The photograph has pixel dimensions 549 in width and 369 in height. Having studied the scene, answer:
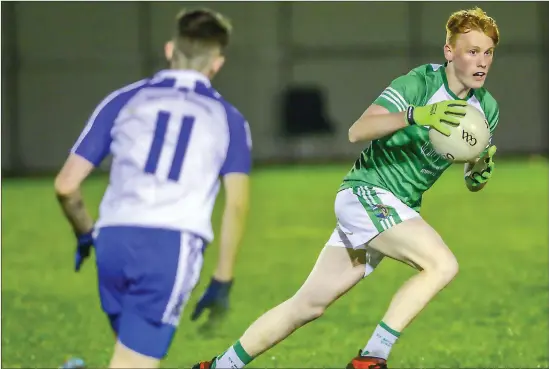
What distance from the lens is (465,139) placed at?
5902 mm

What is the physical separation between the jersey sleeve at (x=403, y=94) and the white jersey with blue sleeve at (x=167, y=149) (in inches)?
45.2

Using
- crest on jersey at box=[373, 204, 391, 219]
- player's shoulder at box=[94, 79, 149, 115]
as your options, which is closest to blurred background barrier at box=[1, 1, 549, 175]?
crest on jersey at box=[373, 204, 391, 219]

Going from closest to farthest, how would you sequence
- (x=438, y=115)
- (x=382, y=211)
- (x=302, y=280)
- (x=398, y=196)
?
(x=438, y=115) → (x=382, y=211) → (x=398, y=196) → (x=302, y=280)

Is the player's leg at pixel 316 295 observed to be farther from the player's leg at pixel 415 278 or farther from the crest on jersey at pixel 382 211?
the player's leg at pixel 415 278

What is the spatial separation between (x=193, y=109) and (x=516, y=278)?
6.93 m

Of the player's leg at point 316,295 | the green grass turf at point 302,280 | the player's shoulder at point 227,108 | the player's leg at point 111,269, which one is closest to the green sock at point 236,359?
the player's leg at point 316,295

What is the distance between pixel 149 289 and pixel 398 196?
5.78 ft

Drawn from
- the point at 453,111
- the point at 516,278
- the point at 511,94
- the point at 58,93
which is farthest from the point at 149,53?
the point at 453,111

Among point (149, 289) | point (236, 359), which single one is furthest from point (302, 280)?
point (149, 289)

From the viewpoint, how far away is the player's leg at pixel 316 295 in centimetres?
615

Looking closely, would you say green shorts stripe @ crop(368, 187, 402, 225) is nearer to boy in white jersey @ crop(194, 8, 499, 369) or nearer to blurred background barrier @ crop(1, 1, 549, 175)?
boy in white jersey @ crop(194, 8, 499, 369)

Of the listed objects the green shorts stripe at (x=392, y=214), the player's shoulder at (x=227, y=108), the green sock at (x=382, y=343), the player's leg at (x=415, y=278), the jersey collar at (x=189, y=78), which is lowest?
the green sock at (x=382, y=343)

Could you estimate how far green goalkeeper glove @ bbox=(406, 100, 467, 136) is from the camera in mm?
5695

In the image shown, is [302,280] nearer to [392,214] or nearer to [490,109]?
[490,109]
